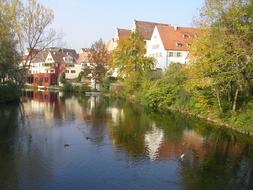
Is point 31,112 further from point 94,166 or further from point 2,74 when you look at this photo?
point 94,166

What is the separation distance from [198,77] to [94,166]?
1843 centimetres

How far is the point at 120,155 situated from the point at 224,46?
14451mm

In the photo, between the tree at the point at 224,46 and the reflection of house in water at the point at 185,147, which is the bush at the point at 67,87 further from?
the reflection of house in water at the point at 185,147

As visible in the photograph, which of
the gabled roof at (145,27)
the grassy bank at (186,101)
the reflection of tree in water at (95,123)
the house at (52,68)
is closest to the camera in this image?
the reflection of tree in water at (95,123)

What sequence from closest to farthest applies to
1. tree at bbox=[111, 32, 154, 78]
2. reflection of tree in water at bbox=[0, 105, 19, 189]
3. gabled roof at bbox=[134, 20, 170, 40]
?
reflection of tree in water at bbox=[0, 105, 19, 189] < tree at bbox=[111, 32, 154, 78] < gabled roof at bbox=[134, 20, 170, 40]

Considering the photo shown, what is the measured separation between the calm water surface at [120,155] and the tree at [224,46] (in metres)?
5.14

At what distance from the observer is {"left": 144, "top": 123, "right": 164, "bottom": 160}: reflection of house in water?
2503cm

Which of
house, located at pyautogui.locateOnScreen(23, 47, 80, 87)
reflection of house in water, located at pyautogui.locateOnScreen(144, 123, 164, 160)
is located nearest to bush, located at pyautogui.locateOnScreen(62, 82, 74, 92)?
house, located at pyautogui.locateOnScreen(23, 47, 80, 87)

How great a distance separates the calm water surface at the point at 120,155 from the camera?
63.6 feet

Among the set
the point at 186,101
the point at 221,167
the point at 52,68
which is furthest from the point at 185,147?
the point at 52,68

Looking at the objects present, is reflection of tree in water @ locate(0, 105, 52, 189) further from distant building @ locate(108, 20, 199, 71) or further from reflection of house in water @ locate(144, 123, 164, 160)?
distant building @ locate(108, 20, 199, 71)

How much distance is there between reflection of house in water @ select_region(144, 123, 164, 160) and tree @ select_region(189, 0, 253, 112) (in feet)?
24.4

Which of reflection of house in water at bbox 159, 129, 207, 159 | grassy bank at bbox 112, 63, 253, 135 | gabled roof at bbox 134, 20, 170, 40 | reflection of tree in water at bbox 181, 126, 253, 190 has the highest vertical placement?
gabled roof at bbox 134, 20, 170, 40

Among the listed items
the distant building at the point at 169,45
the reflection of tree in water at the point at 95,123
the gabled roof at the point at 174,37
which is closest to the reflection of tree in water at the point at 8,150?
the reflection of tree in water at the point at 95,123
